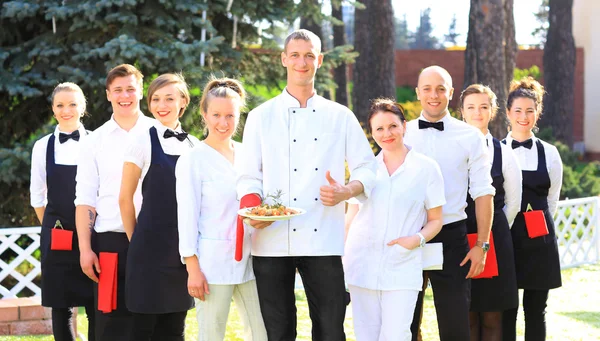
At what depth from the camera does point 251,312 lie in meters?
4.05

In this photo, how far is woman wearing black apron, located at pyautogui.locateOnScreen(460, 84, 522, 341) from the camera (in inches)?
190

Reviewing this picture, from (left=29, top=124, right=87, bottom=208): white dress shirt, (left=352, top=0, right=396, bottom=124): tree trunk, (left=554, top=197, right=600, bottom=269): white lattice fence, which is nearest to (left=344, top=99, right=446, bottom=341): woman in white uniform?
(left=29, top=124, right=87, bottom=208): white dress shirt

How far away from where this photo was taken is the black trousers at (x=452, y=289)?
4426 millimetres

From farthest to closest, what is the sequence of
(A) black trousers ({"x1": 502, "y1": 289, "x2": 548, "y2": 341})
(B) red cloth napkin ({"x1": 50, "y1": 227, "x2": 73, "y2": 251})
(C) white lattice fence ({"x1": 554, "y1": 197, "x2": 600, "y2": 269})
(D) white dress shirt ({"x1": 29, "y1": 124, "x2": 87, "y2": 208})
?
(C) white lattice fence ({"x1": 554, "y1": 197, "x2": 600, "y2": 269}) → (A) black trousers ({"x1": 502, "y1": 289, "x2": 548, "y2": 341}) → (D) white dress shirt ({"x1": 29, "y1": 124, "x2": 87, "y2": 208}) → (B) red cloth napkin ({"x1": 50, "y1": 227, "x2": 73, "y2": 251})

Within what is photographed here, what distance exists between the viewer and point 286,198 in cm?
391

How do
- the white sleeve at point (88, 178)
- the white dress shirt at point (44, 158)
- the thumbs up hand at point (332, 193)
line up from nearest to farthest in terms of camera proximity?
1. the thumbs up hand at point (332, 193)
2. the white sleeve at point (88, 178)
3. the white dress shirt at point (44, 158)

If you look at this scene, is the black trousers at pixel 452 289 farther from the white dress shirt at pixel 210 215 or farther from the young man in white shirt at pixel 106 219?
the young man in white shirt at pixel 106 219

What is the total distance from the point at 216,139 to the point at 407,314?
1.22 metres

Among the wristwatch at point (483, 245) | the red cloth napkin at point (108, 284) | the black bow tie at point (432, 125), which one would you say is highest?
the black bow tie at point (432, 125)

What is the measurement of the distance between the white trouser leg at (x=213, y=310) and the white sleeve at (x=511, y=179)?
5.90 ft

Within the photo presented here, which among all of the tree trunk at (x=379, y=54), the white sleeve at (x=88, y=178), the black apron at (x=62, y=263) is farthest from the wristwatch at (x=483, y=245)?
the tree trunk at (x=379, y=54)

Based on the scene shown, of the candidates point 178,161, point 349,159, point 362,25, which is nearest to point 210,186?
point 178,161

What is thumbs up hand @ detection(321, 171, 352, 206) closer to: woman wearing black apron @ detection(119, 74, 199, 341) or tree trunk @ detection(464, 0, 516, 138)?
woman wearing black apron @ detection(119, 74, 199, 341)

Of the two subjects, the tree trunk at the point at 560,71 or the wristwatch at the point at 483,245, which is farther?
the tree trunk at the point at 560,71
